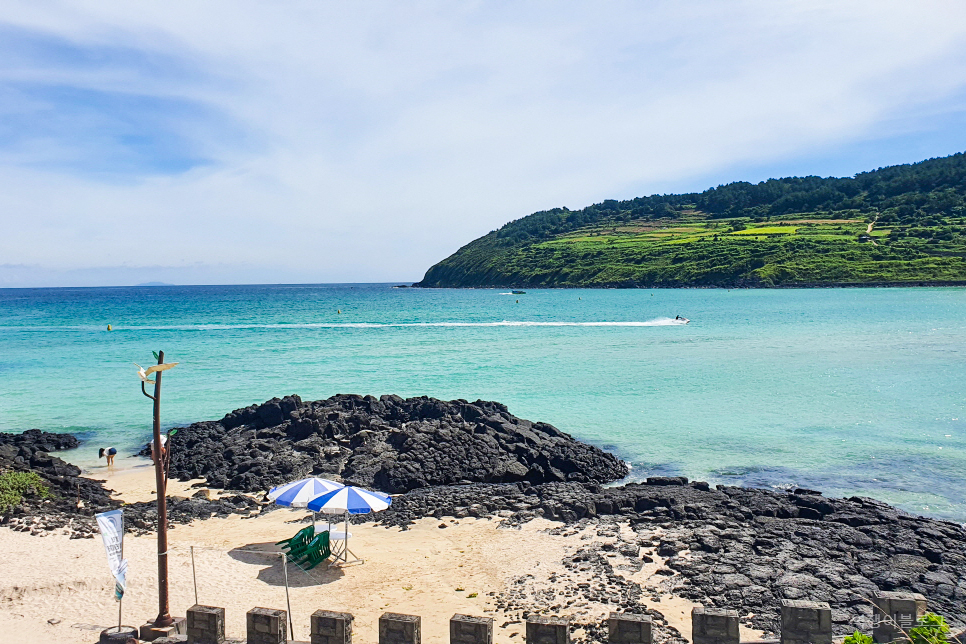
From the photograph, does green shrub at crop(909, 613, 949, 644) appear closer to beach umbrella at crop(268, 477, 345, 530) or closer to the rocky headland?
the rocky headland

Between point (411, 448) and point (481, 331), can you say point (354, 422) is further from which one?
point (481, 331)

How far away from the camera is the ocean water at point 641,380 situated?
21.4 metres

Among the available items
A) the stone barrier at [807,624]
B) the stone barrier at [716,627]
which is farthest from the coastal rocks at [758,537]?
the stone barrier at [716,627]

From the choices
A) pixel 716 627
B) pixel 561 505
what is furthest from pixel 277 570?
A: pixel 716 627

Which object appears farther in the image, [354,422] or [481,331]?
[481,331]

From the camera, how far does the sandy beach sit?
10.8 meters

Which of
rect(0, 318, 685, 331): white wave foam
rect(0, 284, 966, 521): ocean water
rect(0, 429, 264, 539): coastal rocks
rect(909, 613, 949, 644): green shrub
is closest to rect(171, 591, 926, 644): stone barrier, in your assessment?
rect(909, 613, 949, 644): green shrub

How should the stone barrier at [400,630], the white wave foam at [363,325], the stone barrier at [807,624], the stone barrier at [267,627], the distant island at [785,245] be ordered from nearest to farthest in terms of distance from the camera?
the stone barrier at [807,624], the stone barrier at [400,630], the stone barrier at [267,627], the white wave foam at [363,325], the distant island at [785,245]

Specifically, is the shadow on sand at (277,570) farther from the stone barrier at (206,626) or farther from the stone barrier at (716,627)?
the stone barrier at (716,627)

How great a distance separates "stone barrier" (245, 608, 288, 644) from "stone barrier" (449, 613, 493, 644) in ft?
6.45

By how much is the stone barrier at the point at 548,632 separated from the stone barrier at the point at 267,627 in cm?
282

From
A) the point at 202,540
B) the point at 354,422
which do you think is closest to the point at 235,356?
the point at 354,422

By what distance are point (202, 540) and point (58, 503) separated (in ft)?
15.8

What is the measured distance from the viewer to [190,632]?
8.19 m
